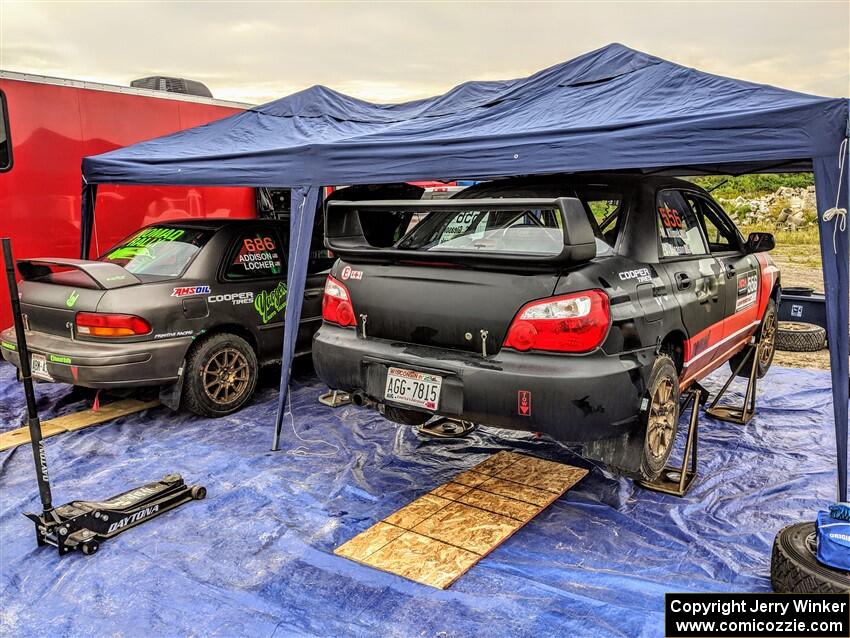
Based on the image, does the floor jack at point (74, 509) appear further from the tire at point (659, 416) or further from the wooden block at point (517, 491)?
the tire at point (659, 416)

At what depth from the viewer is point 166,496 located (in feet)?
12.1

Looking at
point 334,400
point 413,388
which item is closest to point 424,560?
point 413,388

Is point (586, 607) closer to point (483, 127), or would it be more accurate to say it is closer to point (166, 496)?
point (166, 496)

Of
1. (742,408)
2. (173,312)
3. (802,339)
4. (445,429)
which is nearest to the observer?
(445,429)

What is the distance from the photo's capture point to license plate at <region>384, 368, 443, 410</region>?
3.37 meters

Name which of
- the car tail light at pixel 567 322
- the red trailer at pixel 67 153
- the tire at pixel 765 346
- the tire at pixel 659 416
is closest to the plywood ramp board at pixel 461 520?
the tire at pixel 659 416

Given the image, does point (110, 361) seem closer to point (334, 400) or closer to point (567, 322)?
point (334, 400)

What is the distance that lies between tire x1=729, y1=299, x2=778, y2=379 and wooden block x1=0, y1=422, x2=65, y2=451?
5.45 m

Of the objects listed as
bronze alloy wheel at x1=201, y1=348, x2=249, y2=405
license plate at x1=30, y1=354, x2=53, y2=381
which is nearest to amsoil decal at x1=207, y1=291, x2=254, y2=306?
bronze alloy wheel at x1=201, y1=348, x2=249, y2=405

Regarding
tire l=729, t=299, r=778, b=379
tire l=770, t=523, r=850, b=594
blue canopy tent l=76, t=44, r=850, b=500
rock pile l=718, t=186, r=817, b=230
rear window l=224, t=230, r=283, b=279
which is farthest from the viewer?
rock pile l=718, t=186, r=817, b=230

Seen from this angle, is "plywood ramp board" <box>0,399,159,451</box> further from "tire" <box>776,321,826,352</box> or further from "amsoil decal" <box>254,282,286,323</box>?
"tire" <box>776,321,826,352</box>

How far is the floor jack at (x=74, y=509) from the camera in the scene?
3.03 meters

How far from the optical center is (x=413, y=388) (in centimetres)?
344

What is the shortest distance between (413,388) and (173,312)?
7.71 feet
